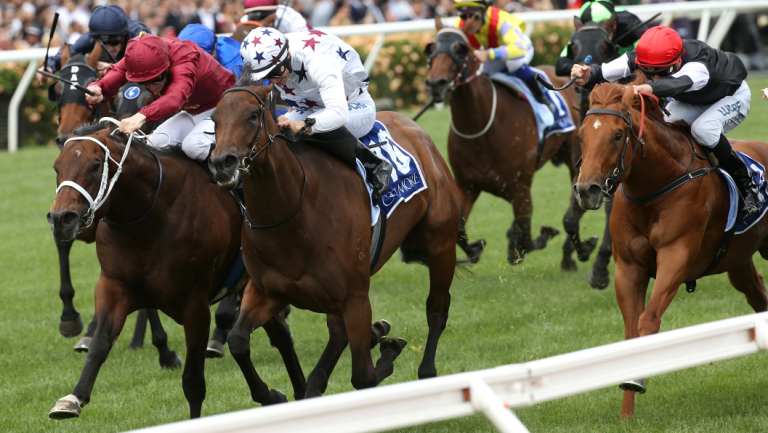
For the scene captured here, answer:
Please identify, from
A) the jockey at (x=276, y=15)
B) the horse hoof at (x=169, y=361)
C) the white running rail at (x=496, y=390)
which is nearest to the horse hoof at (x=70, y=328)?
the horse hoof at (x=169, y=361)

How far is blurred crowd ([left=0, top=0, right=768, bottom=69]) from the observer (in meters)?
18.6

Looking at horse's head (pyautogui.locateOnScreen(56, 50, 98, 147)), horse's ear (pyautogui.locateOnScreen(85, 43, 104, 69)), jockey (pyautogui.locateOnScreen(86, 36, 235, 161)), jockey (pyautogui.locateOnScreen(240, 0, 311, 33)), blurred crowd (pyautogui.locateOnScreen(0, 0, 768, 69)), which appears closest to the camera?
jockey (pyautogui.locateOnScreen(86, 36, 235, 161))

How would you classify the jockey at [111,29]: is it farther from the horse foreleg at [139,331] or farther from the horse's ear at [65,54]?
the horse foreleg at [139,331]

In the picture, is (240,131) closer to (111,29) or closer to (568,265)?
(111,29)

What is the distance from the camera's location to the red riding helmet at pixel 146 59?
638cm

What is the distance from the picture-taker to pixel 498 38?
10.4 meters

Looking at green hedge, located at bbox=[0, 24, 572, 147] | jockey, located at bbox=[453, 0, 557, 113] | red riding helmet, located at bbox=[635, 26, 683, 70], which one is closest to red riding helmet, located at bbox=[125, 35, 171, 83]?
red riding helmet, located at bbox=[635, 26, 683, 70]

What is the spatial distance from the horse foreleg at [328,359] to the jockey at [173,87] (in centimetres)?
102

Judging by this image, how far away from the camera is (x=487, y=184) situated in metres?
9.84

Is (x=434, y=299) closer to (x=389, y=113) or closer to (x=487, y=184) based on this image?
(x=389, y=113)

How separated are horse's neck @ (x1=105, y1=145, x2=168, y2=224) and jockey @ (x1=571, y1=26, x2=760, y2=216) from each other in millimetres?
2074

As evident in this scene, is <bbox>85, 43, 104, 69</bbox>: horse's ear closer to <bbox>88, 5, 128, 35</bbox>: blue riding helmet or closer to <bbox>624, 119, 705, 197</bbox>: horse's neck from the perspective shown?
<bbox>88, 5, 128, 35</bbox>: blue riding helmet

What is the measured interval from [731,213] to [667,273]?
0.63m

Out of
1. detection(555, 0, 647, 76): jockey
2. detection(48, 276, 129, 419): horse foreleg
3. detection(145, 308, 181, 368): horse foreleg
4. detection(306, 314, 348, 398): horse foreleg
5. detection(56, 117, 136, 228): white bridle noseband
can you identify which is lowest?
detection(145, 308, 181, 368): horse foreleg
